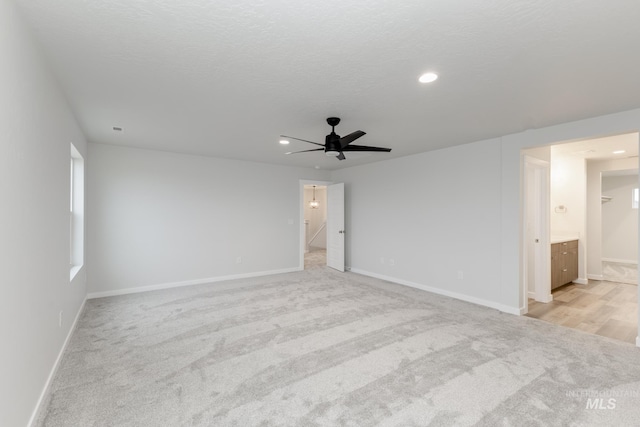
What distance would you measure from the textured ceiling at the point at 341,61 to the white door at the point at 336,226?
3.34 metres

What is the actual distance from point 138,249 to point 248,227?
201cm

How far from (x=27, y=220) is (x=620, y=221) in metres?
11.4

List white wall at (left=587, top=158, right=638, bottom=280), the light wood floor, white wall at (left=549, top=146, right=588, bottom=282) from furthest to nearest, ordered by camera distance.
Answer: white wall at (left=587, top=158, right=638, bottom=280) → white wall at (left=549, top=146, right=588, bottom=282) → the light wood floor

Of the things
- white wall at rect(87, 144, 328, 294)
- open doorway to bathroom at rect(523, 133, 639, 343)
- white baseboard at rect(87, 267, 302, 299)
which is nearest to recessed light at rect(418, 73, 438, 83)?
open doorway to bathroom at rect(523, 133, 639, 343)

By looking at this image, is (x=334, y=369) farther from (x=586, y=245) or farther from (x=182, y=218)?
(x=586, y=245)

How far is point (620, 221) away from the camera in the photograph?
25.5 ft

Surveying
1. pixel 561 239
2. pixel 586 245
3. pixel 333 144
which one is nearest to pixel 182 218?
pixel 333 144

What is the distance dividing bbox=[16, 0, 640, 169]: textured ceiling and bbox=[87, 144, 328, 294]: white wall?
1445mm

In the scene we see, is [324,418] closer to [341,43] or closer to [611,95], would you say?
[341,43]

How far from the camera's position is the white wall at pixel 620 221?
7.62 m

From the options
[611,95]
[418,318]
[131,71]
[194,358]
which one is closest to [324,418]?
[194,358]

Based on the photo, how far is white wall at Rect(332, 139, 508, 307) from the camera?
4363mm

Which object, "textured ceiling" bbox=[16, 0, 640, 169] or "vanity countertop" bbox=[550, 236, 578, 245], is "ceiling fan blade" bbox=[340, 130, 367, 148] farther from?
"vanity countertop" bbox=[550, 236, 578, 245]

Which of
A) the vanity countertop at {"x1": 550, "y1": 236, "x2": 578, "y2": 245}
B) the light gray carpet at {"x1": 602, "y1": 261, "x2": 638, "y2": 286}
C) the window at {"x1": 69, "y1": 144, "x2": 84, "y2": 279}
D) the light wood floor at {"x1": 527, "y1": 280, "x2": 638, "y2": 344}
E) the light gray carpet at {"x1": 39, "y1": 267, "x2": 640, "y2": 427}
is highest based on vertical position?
the window at {"x1": 69, "y1": 144, "x2": 84, "y2": 279}
